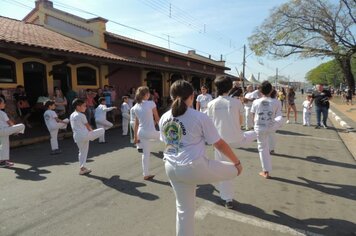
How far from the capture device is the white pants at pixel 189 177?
109 inches

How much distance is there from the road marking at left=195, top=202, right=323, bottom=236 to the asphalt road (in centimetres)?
1

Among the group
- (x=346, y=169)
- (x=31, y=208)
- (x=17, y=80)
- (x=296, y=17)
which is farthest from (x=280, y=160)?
(x=296, y=17)

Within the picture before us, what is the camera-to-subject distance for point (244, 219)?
388 cm

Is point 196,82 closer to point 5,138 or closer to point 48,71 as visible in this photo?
point 48,71

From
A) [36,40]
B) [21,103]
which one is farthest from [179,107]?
[36,40]

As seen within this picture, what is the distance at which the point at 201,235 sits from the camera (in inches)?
137

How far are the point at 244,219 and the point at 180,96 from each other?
205cm

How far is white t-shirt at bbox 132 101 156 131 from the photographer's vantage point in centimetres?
526

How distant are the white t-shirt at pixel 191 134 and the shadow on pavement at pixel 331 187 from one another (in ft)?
10.5

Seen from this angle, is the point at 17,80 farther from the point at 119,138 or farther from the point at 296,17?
the point at 296,17

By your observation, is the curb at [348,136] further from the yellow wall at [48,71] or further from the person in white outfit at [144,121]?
the yellow wall at [48,71]

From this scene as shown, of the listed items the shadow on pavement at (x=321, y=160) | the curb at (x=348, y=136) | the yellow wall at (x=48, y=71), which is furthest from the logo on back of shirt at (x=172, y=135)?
the yellow wall at (x=48, y=71)

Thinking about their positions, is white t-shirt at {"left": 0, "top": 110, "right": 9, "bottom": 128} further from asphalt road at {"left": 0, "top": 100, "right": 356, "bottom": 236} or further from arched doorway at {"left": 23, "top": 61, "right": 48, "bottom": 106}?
arched doorway at {"left": 23, "top": 61, "right": 48, "bottom": 106}

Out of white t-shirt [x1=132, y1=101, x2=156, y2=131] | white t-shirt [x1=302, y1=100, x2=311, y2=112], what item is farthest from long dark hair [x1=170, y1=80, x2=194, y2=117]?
white t-shirt [x1=302, y1=100, x2=311, y2=112]
